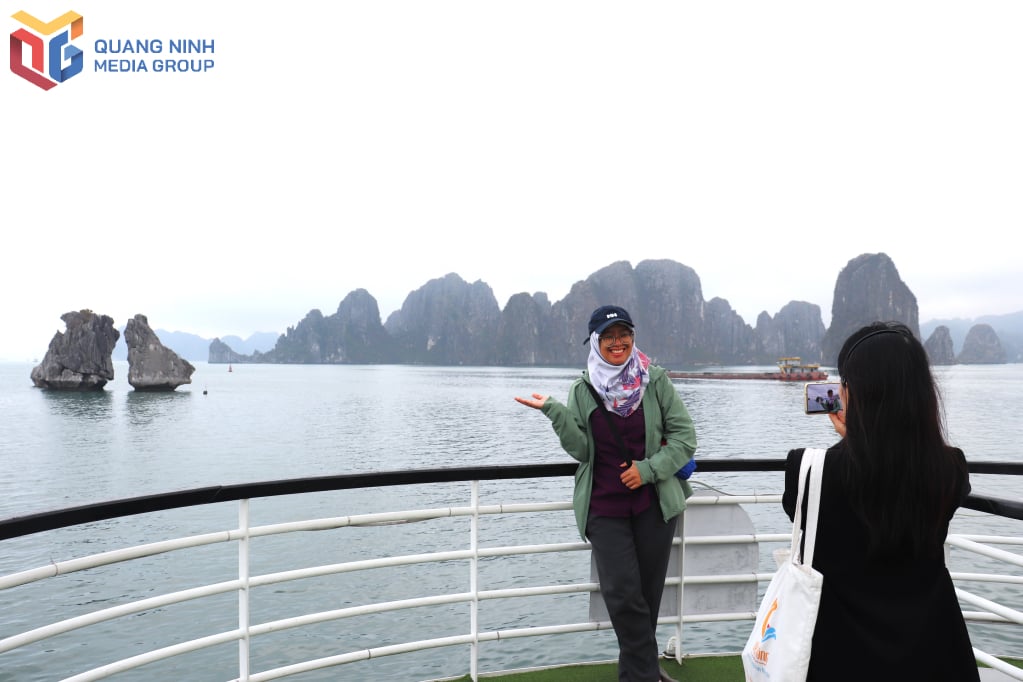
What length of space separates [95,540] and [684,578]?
1973 cm

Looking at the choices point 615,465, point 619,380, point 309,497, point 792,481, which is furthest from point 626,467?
point 309,497

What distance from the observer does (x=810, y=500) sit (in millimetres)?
1263

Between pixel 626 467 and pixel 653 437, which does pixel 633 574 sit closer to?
pixel 626 467

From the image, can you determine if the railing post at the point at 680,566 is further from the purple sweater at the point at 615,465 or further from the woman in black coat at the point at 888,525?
the woman in black coat at the point at 888,525

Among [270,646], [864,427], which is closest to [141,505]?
[864,427]

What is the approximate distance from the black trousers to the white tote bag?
1.20m

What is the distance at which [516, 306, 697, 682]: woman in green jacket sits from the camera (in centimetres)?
254

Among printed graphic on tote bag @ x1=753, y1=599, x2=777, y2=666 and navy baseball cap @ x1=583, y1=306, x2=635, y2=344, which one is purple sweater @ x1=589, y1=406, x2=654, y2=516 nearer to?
navy baseball cap @ x1=583, y1=306, x2=635, y2=344

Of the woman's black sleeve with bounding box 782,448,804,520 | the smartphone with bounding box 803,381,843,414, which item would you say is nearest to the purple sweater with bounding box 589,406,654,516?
the smartphone with bounding box 803,381,843,414

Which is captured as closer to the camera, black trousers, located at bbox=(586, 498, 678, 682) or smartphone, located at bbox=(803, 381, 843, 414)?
smartphone, located at bbox=(803, 381, 843, 414)

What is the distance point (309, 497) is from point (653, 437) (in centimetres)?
2137

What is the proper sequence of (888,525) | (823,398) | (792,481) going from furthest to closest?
(823,398), (792,481), (888,525)

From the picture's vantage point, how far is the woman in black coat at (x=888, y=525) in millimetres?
1219

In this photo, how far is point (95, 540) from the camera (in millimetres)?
17922
